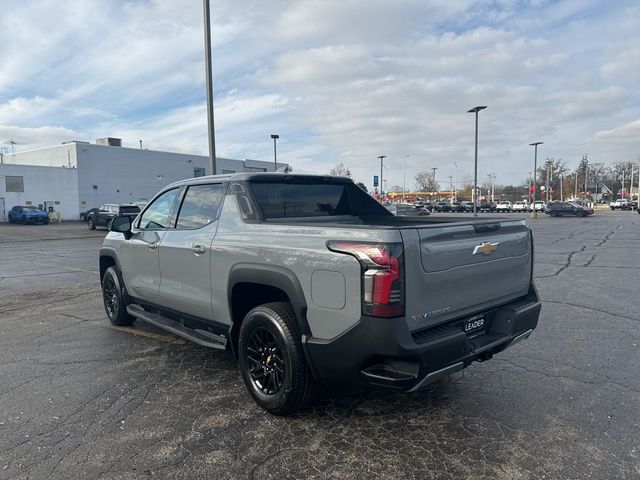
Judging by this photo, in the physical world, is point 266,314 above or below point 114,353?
above

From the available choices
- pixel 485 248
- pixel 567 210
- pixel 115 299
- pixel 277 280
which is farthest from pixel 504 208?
pixel 277 280

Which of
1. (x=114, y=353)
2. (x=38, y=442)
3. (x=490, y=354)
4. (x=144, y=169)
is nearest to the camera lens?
(x=38, y=442)

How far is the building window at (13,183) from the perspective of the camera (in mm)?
40938

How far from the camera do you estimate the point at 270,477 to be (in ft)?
9.36

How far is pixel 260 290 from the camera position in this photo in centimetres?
390

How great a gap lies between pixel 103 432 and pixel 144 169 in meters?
50.8

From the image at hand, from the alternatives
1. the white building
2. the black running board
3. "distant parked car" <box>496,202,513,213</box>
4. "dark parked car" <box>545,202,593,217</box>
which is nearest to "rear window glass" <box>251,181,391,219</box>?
the black running board

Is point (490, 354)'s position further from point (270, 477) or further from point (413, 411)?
point (270, 477)

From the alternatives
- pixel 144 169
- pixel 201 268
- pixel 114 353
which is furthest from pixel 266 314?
pixel 144 169

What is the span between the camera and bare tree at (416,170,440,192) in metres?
115

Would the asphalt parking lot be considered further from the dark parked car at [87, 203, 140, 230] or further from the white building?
the white building

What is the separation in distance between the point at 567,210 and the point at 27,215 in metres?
49.0

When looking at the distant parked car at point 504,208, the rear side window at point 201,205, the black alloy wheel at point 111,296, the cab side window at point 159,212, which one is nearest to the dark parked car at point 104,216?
the black alloy wheel at point 111,296

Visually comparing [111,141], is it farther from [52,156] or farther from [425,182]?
[425,182]
